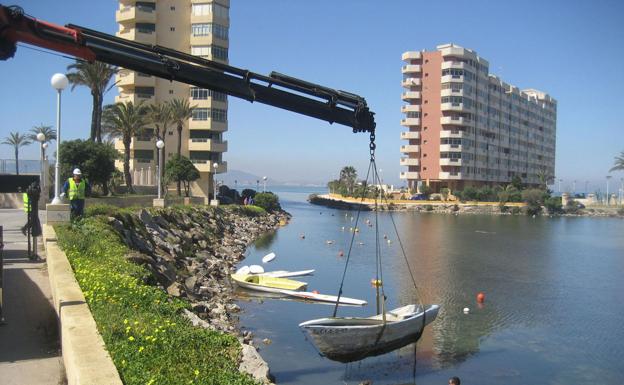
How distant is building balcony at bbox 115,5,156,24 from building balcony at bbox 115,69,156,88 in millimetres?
6945

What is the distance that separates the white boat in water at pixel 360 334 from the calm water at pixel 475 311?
749 mm

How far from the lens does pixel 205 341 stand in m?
9.27

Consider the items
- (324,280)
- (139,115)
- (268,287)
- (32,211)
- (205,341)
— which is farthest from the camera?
(139,115)

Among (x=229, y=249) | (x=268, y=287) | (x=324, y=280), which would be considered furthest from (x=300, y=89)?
(x=229, y=249)

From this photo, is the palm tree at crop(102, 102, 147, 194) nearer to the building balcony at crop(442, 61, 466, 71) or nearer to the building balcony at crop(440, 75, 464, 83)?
the building balcony at crop(440, 75, 464, 83)

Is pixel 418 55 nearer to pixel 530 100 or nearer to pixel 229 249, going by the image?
pixel 530 100

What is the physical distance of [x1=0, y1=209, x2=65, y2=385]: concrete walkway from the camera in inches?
332

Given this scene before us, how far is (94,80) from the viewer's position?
2050 inches

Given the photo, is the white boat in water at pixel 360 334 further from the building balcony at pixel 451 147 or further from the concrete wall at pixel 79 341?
the building balcony at pixel 451 147

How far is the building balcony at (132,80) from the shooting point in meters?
75.4

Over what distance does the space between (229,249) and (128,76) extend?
42457 mm

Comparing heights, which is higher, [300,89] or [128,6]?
[128,6]

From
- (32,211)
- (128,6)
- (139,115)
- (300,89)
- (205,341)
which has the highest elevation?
(128,6)

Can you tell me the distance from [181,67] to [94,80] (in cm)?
4439
